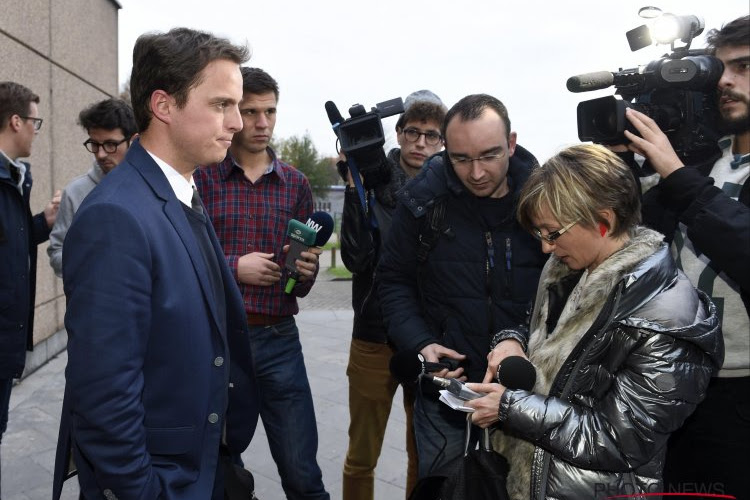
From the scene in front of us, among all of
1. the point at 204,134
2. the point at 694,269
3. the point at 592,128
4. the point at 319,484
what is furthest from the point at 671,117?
the point at 319,484

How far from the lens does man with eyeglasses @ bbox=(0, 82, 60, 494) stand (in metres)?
3.12

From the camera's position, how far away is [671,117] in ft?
6.99

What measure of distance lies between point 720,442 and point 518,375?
0.82m

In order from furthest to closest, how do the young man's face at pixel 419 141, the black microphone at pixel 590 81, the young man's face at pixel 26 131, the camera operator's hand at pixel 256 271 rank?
the young man's face at pixel 26 131
the young man's face at pixel 419 141
the camera operator's hand at pixel 256 271
the black microphone at pixel 590 81

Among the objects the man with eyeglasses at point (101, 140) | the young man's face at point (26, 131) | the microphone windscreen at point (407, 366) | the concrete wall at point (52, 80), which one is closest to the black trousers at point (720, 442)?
the microphone windscreen at point (407, 366)

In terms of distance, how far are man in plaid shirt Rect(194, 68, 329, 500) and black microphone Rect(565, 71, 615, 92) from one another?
1.27 meters

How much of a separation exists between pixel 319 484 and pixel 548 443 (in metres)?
1.43

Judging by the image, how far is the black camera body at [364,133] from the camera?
9.20 ft

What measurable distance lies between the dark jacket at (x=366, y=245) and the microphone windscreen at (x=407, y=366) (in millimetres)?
589

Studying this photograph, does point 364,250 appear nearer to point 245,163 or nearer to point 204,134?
point 245,163

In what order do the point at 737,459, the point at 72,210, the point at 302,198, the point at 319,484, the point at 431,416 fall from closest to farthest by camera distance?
the point at 737,459, the point at 431,416, the point at 319,484, the point at 302,198, the point at 72,210

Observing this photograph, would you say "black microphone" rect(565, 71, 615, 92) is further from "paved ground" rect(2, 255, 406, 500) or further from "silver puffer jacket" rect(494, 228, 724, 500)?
"paved ground" rect(2, 255, 406, 500)

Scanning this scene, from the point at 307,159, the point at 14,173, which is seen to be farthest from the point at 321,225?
the point at 307,159

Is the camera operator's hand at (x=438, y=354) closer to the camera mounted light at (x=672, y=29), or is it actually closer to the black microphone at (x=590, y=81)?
the black microphone at (x=590, y=81)
